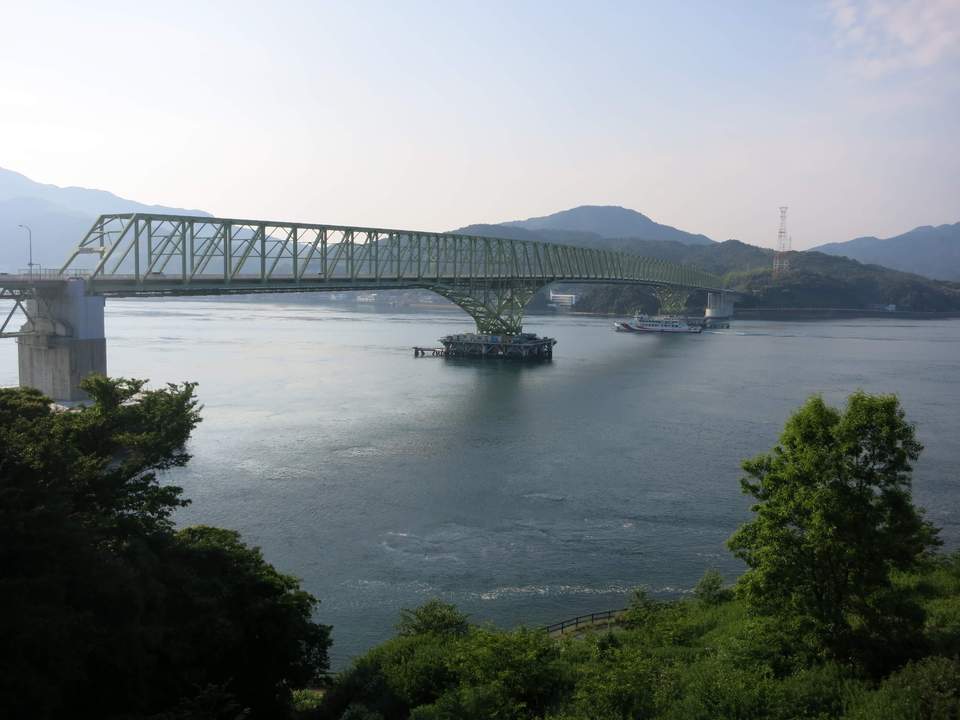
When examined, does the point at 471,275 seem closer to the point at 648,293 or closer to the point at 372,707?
the point at 372,707

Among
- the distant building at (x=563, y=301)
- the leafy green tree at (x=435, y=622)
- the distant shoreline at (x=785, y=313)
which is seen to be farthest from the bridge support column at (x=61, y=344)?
the distant building at (x=563, y=301)

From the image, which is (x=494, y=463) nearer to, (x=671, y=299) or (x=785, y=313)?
(x=671, y=299)

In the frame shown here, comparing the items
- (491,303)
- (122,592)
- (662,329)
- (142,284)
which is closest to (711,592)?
(122,592)

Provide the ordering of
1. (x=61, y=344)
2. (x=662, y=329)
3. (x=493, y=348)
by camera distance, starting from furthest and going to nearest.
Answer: (x=662, y=329) → (x=493, y=348) → (x=61, y=344)

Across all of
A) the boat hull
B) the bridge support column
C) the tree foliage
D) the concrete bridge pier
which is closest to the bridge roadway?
the bridge support column

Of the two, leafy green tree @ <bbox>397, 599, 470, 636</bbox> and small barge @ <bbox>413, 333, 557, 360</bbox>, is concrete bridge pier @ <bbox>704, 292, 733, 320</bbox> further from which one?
leafy green tree @ <bbox>397, 599, 470, 636</bbox>

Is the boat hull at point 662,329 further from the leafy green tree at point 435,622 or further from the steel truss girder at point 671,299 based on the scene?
the leafy green tree at point 435,622

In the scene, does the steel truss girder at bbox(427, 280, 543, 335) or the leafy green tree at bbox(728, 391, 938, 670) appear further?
the steel truss girder at bbox(427, 280, 543, 335)
